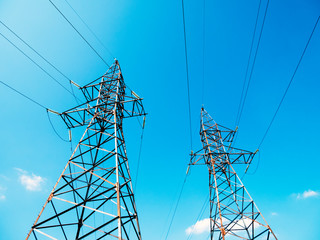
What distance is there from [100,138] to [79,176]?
2188 mm

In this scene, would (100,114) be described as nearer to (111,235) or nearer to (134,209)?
(134,209)

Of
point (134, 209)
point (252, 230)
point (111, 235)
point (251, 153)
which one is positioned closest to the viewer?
point (111, 235)

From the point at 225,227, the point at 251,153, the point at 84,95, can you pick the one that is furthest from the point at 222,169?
the point at 84,95

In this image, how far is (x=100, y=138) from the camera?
7461mm

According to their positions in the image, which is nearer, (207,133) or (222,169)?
(222,169)

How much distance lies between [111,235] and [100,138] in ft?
13.0

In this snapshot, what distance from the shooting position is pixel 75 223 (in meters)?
5.52

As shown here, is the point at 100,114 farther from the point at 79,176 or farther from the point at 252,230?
the point at 252,230

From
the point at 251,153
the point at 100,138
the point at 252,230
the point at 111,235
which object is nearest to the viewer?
the point at 111,235

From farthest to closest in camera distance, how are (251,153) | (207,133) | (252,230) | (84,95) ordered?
(207,133)
(251,153)
(84,95)
(252,230)

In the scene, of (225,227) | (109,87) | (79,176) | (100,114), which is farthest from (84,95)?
(225,227)

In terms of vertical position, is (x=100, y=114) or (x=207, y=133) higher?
(x=207, y=133)

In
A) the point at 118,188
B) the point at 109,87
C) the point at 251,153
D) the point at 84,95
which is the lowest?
the point at 118,188

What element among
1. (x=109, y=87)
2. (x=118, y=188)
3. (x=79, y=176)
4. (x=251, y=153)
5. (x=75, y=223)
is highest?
(x=109, y=87)
